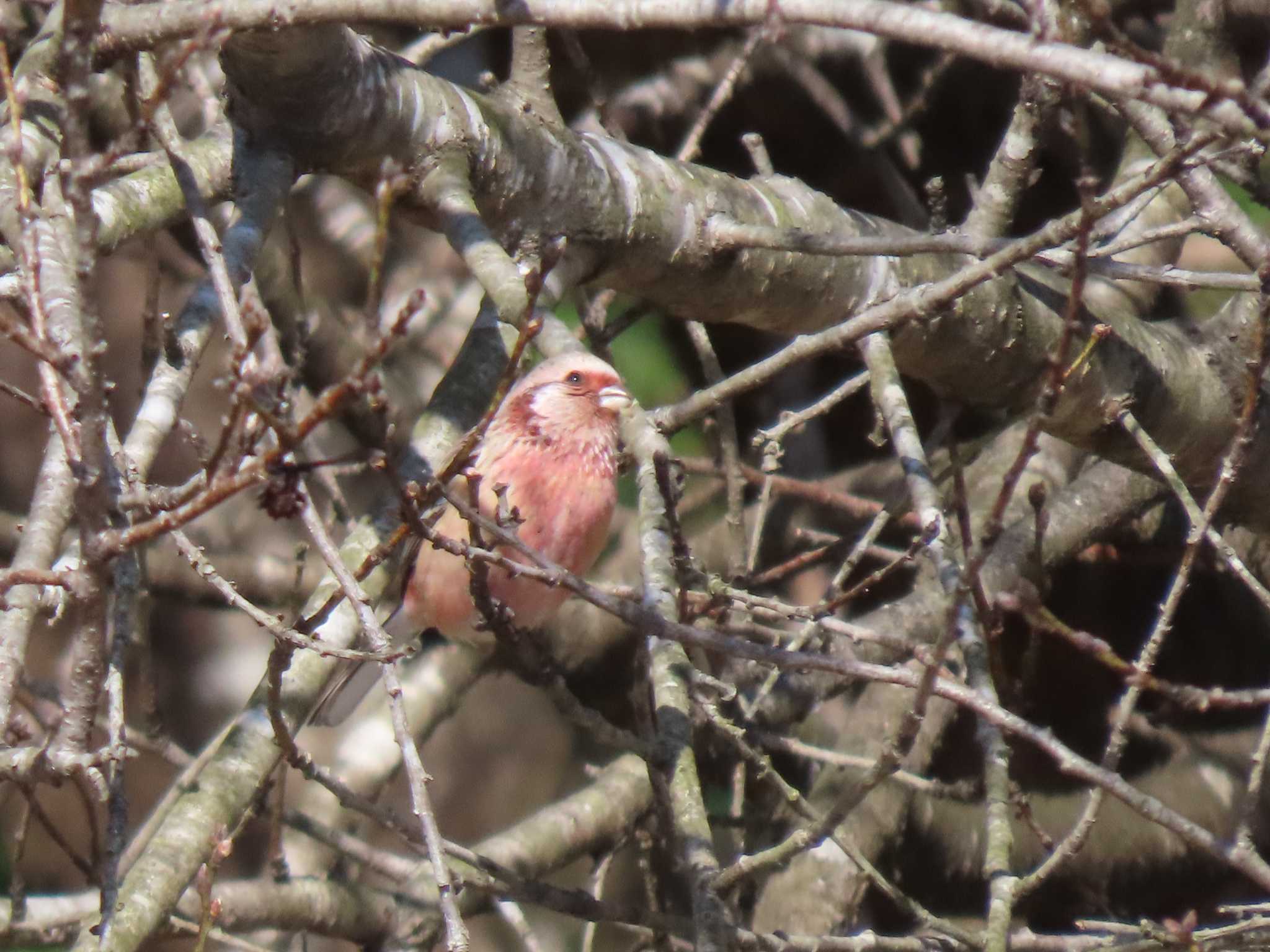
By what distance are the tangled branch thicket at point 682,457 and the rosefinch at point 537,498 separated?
0.74 feet

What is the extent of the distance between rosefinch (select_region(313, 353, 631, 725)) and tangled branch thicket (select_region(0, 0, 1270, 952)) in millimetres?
224

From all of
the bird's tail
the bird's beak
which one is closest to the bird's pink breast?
the bird's tail

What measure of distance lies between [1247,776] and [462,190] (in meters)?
3.53

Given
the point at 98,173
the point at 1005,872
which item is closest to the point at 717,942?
the point at 1005,872

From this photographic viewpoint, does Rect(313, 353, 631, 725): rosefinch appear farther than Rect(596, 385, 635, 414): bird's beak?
Yes

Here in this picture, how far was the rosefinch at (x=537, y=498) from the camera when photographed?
456 cm

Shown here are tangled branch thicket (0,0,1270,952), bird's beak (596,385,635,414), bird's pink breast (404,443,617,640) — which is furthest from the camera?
bird's pink breast (404,443,617,640)

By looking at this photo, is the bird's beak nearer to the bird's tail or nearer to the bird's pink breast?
the bird's pink breast

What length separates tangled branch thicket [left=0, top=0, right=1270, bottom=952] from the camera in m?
2.02

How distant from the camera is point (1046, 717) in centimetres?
555

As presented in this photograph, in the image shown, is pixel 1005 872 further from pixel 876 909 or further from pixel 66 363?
pixel 876 909

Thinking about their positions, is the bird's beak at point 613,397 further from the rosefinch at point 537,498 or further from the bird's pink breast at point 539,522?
the bird's pink breast at point 539,522

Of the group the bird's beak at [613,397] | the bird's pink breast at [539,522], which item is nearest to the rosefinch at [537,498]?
the bird's pink breast at [539,522]

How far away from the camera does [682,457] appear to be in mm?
5035
